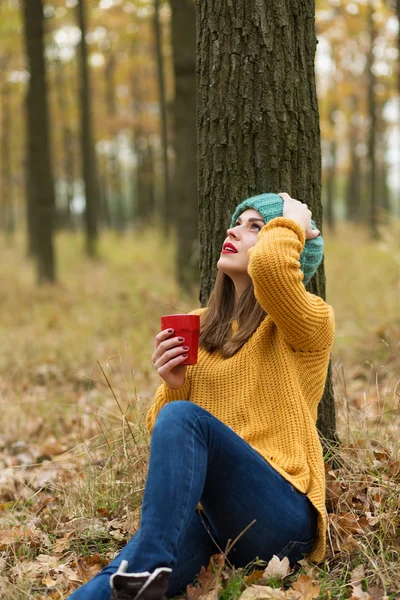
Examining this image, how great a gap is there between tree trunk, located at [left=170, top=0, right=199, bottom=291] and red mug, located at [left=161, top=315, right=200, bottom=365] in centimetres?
588

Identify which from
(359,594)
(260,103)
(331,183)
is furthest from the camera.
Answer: (331,183)

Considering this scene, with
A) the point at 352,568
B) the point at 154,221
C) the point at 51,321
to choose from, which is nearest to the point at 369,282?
the point at 51,321

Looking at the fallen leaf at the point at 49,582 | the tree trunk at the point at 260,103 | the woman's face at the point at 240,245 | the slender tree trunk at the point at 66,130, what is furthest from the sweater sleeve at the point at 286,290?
the slender tree trunk at the point at 66,130

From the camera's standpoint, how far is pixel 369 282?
353 inches

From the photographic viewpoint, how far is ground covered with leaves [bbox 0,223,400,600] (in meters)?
2.64

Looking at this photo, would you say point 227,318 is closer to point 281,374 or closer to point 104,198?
point 281,374

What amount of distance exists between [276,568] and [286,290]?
995 millimetres

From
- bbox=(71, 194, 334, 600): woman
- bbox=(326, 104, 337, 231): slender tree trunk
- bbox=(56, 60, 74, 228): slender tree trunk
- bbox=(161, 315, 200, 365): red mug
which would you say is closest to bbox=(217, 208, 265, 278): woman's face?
bbox=(71, 194, 334, 600): woman

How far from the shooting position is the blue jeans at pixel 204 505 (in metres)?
2.23

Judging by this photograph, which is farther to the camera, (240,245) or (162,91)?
(162,91)

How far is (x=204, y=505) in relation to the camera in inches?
101

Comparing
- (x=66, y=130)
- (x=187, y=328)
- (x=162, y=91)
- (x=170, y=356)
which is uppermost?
(x=162, y=91)

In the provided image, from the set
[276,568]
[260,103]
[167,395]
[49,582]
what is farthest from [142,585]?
[260,103]

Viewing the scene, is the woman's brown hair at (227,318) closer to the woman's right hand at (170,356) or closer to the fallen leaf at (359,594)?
the woman's right hand at (170,356)
